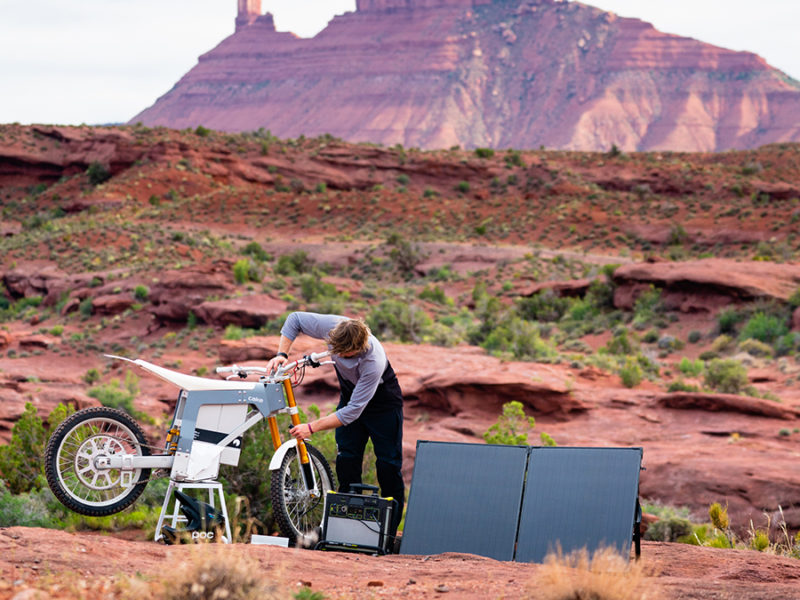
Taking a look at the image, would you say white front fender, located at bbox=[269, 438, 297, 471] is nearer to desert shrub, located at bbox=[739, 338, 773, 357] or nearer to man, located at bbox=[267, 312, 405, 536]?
man, located at bbox=[267, 312, 405, 536]

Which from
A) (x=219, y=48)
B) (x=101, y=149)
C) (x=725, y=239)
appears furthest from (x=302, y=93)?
(x=725, y=239)

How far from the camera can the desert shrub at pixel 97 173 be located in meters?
57.5

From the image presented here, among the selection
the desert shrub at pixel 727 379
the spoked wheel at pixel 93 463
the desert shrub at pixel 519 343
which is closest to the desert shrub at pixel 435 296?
the desert shrub at pixel 519 343

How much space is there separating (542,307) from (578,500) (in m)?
23.7

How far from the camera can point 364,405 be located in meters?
5.97

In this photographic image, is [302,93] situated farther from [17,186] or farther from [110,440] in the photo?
[110,440]

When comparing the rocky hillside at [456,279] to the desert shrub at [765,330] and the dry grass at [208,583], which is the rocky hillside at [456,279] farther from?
the dry grass at [208,583]

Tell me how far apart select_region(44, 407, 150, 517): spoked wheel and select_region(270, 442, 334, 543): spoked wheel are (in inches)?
35.1

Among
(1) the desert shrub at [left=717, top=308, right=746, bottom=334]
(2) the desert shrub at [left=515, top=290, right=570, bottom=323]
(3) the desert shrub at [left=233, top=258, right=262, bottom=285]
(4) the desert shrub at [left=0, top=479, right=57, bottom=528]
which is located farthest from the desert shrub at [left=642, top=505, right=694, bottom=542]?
(3) the desert shrub at [left=233, top=258, right=262, bottom=285]

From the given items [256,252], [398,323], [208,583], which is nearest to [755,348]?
[398,323]

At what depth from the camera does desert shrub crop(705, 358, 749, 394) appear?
1695 cm

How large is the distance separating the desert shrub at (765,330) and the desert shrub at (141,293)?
1764 centimetres

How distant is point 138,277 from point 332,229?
2032 cm

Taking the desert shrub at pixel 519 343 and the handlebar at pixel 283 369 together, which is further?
the desert shrub at pixel 519 343
